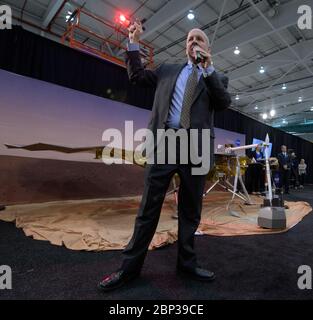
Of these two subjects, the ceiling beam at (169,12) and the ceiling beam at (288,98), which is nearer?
the ceiling beam at (169,12)

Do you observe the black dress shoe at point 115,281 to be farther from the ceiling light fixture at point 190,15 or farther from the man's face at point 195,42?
the ceiling light fixture at point 190,15

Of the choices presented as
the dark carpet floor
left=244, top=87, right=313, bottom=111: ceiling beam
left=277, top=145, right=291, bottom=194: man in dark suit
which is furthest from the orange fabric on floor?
left=244, top=87, right=313, bottom=111: ceiling beam

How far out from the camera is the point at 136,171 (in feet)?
15.2

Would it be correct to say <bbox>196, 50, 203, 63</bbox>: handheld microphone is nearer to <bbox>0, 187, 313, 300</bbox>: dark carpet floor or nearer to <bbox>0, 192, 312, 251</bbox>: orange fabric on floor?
<bbox>0, 187, 313, 300</bbox>: dark carpet floor

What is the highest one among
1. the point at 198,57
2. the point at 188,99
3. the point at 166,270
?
the point at 198,57

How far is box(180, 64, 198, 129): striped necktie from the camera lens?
3.91ft

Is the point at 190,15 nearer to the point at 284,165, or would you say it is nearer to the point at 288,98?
the point at 284,165

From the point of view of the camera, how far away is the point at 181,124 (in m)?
1.19

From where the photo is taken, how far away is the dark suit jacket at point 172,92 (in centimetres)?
119

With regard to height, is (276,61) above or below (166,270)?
above

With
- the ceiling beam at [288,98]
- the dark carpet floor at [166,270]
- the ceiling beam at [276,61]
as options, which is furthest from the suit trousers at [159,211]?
the ceiling beam at [288,98]

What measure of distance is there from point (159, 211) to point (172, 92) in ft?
2.10

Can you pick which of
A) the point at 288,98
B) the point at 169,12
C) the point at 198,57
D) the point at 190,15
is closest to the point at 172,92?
the point at 198,57
